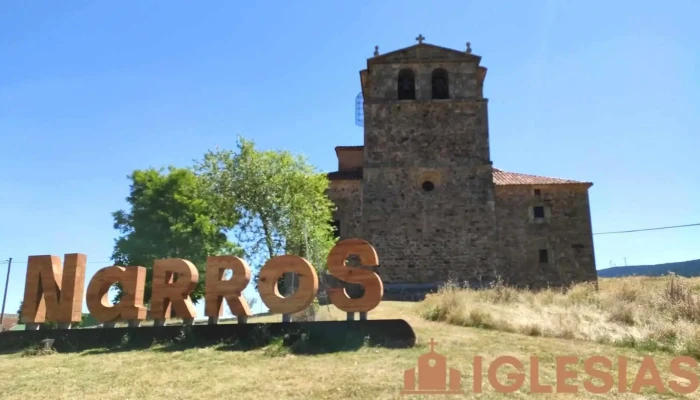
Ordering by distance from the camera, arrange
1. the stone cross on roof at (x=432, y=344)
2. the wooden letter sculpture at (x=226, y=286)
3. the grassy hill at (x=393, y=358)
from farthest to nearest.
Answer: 1. the wooden letter sculpture at (x=226, y=286)
2. the stone cross on roof at (x=432, y=344)
3. the grassy hill at (x=393, y=358)

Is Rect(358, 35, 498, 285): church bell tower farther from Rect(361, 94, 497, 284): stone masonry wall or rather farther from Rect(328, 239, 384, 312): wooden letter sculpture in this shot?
Rect(328, 239, 384, 312): wooden letter sculpture

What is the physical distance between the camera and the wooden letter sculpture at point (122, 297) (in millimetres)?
12750

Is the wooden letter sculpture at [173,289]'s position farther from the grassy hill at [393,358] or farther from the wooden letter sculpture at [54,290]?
the wooden letter sculpture at [54,290]

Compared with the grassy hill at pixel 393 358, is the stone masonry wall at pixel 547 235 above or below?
above

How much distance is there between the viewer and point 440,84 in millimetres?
27484

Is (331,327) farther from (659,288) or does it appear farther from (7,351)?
(659,288)

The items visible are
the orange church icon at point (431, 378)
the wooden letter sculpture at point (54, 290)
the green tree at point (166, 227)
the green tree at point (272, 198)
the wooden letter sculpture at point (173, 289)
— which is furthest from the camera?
the green tree at point (166, 227)

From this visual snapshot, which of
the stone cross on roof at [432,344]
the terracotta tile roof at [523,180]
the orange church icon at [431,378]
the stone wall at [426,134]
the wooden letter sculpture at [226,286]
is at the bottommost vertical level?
the orange church icon at [431,378]

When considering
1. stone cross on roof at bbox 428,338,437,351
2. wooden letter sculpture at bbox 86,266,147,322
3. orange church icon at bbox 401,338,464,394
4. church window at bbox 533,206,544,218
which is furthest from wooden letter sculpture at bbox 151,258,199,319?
church window at bbox 533,206,544,218

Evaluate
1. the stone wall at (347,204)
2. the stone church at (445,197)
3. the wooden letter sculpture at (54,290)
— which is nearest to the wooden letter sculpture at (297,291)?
the wooden letter sculpture at (54,290)

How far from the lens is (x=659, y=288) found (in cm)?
1616

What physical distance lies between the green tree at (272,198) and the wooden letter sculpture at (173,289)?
25.6ft

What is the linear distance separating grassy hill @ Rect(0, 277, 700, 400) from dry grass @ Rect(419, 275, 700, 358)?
0.10 ft

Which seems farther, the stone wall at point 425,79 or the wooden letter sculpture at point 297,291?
the stone wall at point 425,79
